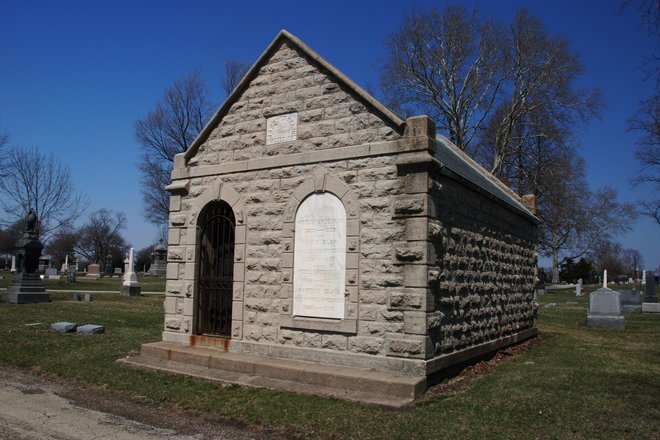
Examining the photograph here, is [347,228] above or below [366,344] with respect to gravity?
above

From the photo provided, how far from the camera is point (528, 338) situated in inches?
560

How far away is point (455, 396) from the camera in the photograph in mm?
7773

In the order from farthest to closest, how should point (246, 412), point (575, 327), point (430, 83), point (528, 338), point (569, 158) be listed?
1. point (569, 158)
2. point (430, 83)
3. point (575, 327)
4. point (528, 338)
5. point (246, 412)

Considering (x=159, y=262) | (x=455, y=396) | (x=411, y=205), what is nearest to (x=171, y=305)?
(x=411, y=205)

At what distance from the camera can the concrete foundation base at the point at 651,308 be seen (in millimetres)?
23250

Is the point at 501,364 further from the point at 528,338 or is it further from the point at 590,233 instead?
the point at 590,233

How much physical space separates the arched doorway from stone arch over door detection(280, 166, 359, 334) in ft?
5.17

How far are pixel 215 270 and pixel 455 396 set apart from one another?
537 cm

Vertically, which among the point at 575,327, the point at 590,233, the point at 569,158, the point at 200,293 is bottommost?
the point at 575,327

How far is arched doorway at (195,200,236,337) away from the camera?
34.4 feet

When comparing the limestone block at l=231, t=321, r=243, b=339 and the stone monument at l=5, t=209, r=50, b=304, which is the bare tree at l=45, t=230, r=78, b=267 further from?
the limestone block at l=231, t=321, r=243, b=339

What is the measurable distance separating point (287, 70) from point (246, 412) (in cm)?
616

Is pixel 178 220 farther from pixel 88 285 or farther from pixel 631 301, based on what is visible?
pixel 88 285

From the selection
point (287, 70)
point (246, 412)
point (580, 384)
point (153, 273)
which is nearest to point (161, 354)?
point (246, 412)
